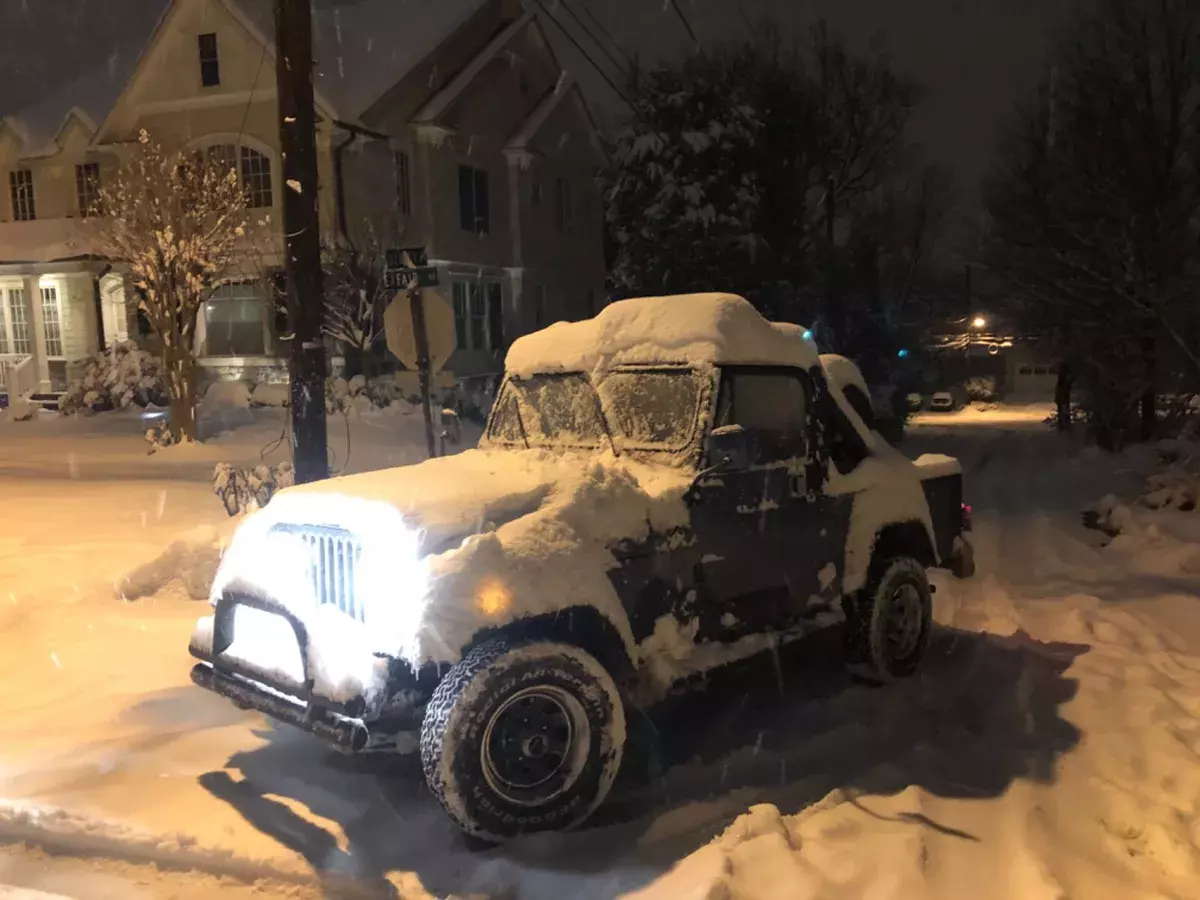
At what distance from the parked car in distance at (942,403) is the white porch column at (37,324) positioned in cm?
4248

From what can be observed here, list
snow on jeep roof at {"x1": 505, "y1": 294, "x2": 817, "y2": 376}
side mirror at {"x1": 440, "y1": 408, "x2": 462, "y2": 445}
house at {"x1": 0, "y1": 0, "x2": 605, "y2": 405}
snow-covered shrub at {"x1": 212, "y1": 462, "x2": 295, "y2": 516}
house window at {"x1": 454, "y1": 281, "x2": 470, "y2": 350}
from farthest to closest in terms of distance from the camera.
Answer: house window at {"x1": 454, "y1": 281, "x2": 470, "y2": 350} → house at {"x1": 0, "y1": 0, "x2": 605, "y2": 405} → snow-covered shrub at {"x1": 212, "y1": 462, "x2": 295, "y2": 516} → side mirror at {"x1": 440, "y1": 408, "x2": 462, "y2": 445} → snow on jeep roof at {"x1": 505, "y1": 294, "x2": 817, "y2": 376}

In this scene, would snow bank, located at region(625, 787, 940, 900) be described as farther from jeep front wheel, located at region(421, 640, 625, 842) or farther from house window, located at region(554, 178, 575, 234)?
house window, located at region(554, 178, 575, 234)

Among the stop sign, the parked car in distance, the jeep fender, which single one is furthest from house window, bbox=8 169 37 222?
the parked car in distance

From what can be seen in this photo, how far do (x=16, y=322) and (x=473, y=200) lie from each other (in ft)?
43.9

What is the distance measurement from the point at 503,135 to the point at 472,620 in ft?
80.8

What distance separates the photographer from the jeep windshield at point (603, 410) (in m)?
5.21

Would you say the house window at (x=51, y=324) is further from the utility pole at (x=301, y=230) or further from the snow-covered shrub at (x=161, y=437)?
the utility pole at (x=301, y=230)

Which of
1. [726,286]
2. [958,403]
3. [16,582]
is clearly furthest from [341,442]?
[958,403]

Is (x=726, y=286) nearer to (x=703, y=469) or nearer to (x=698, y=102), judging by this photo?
(x=698, y=102)

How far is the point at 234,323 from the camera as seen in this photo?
24156mm

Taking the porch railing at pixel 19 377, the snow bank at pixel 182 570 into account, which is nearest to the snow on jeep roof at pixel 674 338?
the snow bank at pixel 182 570

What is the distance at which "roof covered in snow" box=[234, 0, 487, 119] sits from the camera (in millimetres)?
22266

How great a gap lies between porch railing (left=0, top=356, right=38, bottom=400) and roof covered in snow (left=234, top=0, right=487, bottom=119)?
10.5 metres

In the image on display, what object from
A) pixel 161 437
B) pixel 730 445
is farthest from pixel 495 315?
pixel 730 445
